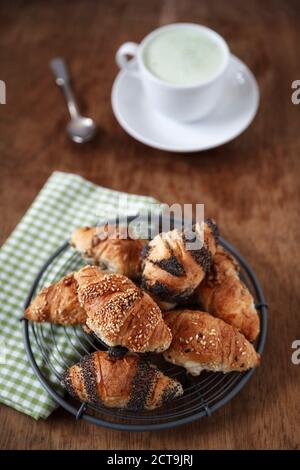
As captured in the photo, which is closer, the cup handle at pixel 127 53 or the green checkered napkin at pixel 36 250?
the green checkered napkin at pixel 36 250

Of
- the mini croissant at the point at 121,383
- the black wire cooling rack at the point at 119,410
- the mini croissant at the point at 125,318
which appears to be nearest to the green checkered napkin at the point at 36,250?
the black wire cooling rack at the point at 119,410

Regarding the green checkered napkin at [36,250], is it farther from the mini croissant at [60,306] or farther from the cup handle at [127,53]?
the cup handle at [127,53]

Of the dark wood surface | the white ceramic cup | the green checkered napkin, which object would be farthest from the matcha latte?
the green checkered napkin

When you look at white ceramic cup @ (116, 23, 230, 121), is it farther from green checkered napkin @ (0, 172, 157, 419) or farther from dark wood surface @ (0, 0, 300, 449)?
green checkered napkin @ (0, 172, 157, 419)

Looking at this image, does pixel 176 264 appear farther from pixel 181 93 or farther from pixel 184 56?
pixel 184 56

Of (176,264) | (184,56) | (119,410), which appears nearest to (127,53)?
(184,56)

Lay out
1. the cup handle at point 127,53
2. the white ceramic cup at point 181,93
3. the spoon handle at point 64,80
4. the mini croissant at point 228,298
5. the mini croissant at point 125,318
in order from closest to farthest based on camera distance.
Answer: the mini croissant at point 125,318
the mini croissant at point 228,298
the white ceramic cup at point 181,93
the cup handle at point 127,53
the spoon handle at point 64,80
